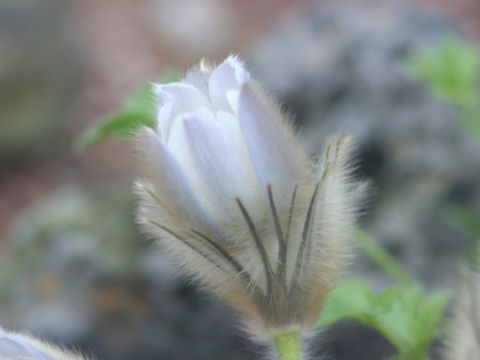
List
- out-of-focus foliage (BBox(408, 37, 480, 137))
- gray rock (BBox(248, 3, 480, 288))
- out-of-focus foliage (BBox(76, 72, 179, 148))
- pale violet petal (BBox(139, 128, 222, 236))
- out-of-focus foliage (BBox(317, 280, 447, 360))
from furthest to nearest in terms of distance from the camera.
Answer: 1. gray rock (BBox(248, 3, 480, 288))
2. out-of-focus foliage (BBox(408, 37, 480, 137))
3. out-of-focus foliage (BBox(76, 72, 179, 148))
4. out-of-focus foliage (BBox(317, 280, 447, 360))
5. pale violet petal (BBox(139, 128, 222, 236))

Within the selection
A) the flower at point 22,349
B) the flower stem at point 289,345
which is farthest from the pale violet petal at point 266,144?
the flower at point 22,349

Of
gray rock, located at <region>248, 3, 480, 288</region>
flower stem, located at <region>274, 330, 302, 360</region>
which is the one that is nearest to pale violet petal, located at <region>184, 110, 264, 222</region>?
flower stem, located at <region>274, 330, 302, 360</region>

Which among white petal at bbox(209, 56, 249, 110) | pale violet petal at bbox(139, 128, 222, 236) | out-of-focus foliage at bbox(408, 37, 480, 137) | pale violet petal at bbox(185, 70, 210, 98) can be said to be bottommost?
pale violet petal at bbox(139, 128, 222, 236)

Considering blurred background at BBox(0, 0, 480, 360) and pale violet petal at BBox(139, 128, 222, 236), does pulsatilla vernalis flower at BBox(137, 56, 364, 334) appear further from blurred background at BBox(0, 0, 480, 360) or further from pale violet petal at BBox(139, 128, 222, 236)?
blurred background at BBox(0, 0, 480, 360)

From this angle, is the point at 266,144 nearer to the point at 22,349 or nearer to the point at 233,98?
the point at 233,98

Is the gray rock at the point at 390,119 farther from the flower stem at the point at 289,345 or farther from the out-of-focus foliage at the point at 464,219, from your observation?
the flower stem at the point at 289,345

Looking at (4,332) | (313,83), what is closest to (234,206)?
(4,332)

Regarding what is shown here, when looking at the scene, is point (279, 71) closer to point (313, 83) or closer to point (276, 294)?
point (313, 83)

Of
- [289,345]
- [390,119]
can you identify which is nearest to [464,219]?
[390,119]
